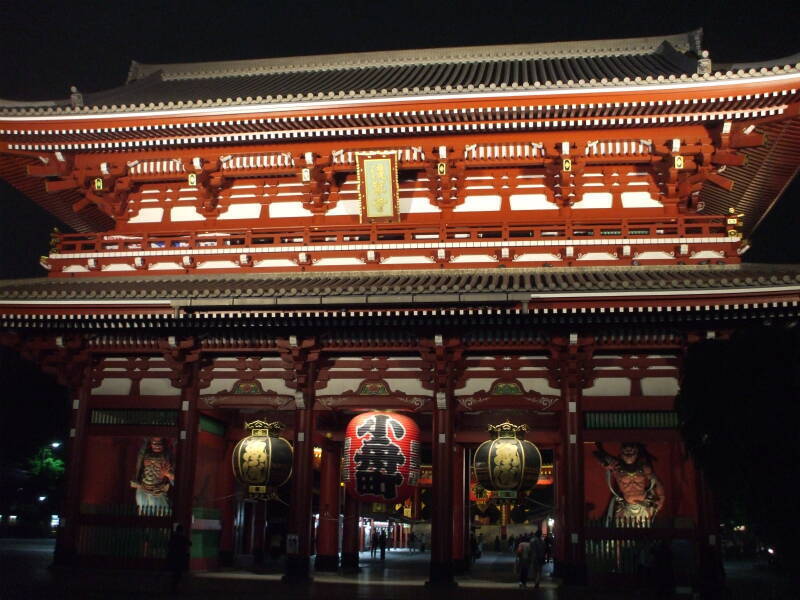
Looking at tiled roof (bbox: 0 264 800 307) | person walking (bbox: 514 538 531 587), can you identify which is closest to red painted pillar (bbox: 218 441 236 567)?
tiled roof (bbox: 0 264 800 307)

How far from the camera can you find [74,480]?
17781mm

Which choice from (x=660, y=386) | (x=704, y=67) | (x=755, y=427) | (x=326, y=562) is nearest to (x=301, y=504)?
(x=326, y=562)

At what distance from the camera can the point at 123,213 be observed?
826 inches

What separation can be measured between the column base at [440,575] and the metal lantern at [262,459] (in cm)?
381

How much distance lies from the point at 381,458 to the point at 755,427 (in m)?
7.64

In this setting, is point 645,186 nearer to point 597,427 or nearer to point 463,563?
point 597,427

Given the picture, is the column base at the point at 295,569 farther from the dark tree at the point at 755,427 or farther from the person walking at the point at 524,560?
the dark tree at the point at 755,427

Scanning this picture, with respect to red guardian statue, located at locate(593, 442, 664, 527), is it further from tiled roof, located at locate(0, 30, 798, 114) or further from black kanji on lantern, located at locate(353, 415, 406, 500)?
tiled roof, located at locate(0, 30, 798, 114)

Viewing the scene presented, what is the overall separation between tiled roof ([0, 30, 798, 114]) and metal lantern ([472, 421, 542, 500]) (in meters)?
10.1

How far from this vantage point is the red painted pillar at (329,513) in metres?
20.9

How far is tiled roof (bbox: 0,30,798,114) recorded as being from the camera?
2267 centimetres

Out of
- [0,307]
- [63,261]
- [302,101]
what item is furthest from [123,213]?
[302,101]

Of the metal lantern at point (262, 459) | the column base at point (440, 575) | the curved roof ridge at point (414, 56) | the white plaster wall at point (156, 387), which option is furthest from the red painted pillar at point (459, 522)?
the curved roof ridge at point (414, 56)

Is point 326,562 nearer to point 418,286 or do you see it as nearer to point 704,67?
point 418,286
